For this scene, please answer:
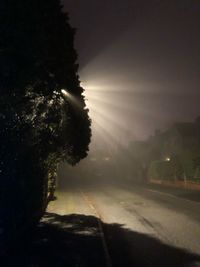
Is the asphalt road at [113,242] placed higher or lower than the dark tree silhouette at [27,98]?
lower

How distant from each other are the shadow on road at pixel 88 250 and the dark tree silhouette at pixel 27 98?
1004 millimetres

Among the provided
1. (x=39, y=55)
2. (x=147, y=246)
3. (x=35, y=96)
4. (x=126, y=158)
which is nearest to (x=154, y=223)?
(x=147, y=246)

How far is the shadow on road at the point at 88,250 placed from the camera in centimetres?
1278

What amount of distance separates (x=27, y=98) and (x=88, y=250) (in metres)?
4.88

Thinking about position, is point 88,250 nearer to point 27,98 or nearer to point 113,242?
point 113,242

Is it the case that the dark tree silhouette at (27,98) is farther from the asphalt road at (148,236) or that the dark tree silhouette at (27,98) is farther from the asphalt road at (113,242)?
the asphalt road at (148,236)

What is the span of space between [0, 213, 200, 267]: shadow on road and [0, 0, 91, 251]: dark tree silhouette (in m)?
1.00

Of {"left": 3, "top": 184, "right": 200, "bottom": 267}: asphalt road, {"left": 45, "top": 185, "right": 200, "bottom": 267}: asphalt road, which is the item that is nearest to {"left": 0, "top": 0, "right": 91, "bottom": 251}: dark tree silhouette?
{"left": 3, "top": 184, "right": 200, "bottom": 267}: asphalt road

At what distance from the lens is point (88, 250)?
14539mm

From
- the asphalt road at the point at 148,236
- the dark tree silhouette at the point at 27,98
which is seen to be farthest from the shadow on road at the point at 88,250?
the dark tree silhouette at the point at 27,98

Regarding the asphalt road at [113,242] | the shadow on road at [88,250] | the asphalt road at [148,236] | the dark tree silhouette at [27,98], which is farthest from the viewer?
the asphalt road at [148,236]

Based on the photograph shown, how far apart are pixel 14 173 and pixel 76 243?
3.09m

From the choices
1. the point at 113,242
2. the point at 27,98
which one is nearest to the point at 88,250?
the point at 113,242

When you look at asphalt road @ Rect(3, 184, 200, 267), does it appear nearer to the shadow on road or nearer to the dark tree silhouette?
the shadow on road
